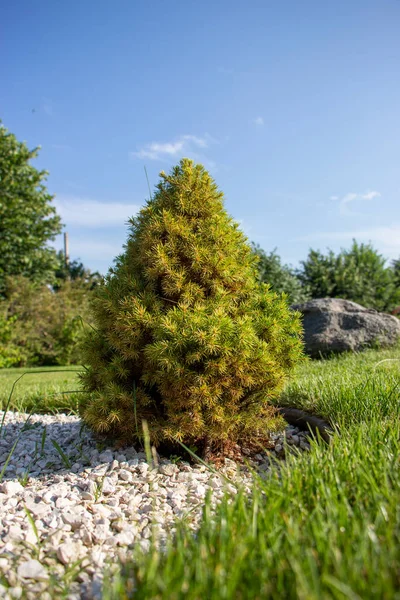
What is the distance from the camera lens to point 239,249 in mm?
3609

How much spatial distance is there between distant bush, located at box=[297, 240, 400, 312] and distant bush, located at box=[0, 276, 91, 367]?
8.04 m

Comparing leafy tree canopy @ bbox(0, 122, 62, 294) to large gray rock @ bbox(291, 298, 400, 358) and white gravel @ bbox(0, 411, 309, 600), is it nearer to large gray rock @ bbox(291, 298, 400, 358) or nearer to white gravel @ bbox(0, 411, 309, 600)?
large gray rock @ bbox(291, 298, 400, 358)

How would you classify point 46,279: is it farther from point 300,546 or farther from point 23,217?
point 300,546

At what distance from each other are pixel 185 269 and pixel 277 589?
227 centimetres

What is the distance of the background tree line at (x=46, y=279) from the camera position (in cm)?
1417

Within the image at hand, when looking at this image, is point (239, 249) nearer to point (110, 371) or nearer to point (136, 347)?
point (136, 347)

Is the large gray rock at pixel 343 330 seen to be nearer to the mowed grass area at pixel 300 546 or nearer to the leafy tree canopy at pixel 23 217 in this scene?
the mowed grass area at pixel 300 546

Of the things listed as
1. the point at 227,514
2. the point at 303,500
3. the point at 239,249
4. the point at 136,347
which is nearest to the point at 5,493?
the point at 136,347

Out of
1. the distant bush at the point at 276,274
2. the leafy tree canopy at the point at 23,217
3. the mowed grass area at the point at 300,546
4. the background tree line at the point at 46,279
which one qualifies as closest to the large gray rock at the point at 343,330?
the background tree line at the point at 46,279

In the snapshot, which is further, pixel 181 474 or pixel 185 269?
pixel 185 269

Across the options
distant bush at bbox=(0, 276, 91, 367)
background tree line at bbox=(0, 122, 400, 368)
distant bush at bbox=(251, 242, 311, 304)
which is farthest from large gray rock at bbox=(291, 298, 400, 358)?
distant bush at bbox=(0, 276, 91, 367)

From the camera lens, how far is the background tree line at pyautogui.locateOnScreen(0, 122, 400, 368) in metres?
14.2

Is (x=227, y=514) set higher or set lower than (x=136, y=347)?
lower

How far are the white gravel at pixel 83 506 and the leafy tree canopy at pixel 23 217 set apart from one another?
711 inches
